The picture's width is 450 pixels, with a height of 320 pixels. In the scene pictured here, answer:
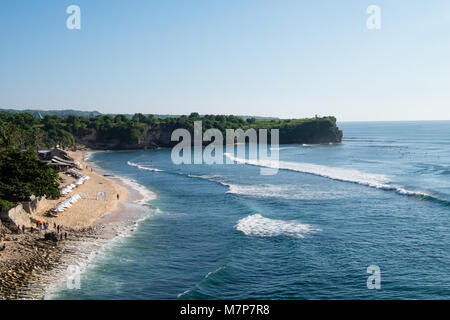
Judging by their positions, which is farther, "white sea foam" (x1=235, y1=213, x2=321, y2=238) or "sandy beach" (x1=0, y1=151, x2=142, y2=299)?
"white sea foam" (x1=235, y1=213, x2=321, y2=238)

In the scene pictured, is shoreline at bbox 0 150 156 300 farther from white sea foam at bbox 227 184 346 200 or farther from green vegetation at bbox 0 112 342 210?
green vegetation at bbox 0 112 342 210

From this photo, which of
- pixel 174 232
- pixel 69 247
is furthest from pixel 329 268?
pixel 69 247

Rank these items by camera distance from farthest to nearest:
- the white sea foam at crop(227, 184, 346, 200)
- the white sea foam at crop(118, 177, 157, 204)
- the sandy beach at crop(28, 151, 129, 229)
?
the white sea foam at crop(118, 177, 157, 204), the white sea foam at crop(227, 184, 346, 200), the sandy beach at crop(28, 151, 129, 229)

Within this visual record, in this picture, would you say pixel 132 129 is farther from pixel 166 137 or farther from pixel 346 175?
pixel 346 175

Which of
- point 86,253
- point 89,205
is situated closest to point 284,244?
point 86,253

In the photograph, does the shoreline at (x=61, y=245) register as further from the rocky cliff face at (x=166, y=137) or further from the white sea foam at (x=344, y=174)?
the rocky cliff face at (x=166, y=137)

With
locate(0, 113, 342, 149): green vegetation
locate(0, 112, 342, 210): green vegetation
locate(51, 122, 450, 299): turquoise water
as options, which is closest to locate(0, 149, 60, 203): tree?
locate(51, 122, 450, 299): turquoise water
